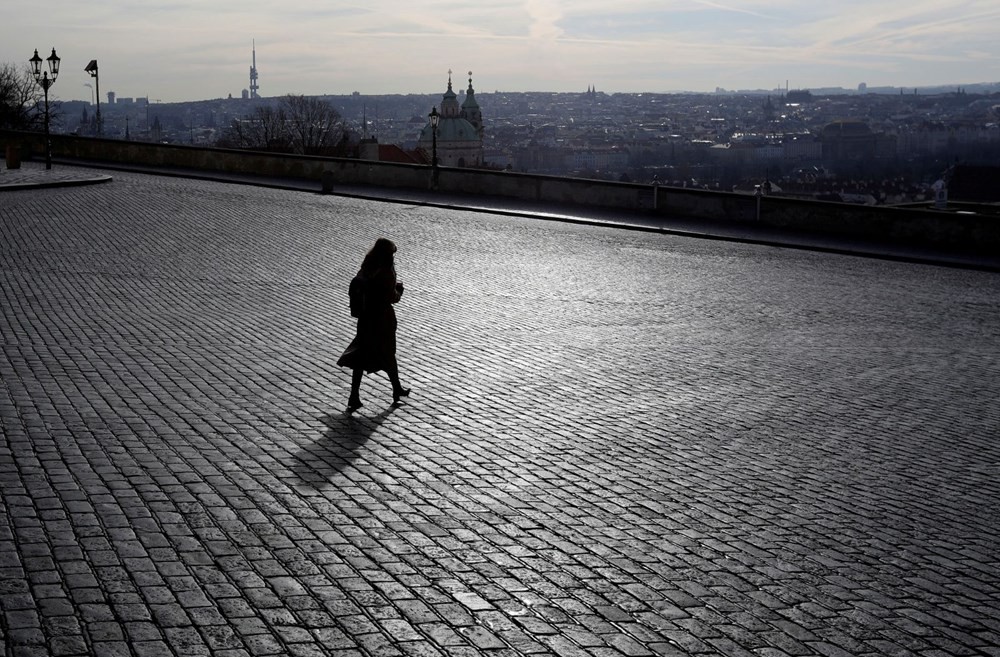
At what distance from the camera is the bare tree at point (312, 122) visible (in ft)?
279

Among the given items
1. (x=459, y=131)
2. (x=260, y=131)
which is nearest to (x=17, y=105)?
(x=260, y=131)

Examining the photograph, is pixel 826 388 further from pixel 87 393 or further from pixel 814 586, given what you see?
pixel 87 393

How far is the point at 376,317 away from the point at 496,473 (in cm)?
268

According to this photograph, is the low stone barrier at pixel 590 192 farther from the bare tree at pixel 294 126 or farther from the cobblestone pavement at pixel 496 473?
the bare tree at pixel 294 126

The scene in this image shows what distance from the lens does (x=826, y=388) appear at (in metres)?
12.2

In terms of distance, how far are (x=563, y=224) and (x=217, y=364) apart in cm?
1618

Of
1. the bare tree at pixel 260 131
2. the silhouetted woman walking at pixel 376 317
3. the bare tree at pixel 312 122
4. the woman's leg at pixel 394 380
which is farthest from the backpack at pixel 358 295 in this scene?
the bare tree at pixel 312 122

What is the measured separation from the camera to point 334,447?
31.0 ft

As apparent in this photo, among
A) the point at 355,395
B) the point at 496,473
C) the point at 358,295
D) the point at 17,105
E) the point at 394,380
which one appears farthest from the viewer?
the point at 17,105

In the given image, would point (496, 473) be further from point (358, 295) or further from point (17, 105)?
point (17, 105)

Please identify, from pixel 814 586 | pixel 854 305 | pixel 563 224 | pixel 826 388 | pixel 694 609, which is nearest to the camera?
pixel 694 609

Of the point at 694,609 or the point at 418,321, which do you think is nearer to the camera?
the point at 694,609

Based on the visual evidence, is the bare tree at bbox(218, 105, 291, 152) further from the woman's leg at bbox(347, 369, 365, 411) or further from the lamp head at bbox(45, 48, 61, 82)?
the woman's leg at bbox(347, 369, 365, 411)

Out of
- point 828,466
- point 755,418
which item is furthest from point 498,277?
point 828,466
